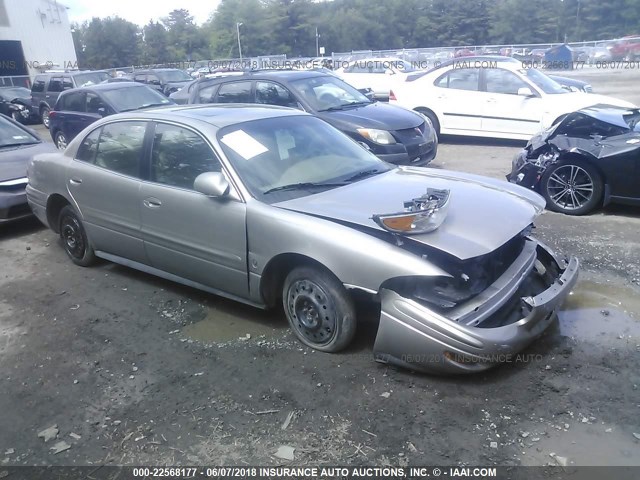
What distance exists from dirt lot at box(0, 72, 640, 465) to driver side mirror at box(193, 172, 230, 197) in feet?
3.45

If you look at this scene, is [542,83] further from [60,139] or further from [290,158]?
[60,139]

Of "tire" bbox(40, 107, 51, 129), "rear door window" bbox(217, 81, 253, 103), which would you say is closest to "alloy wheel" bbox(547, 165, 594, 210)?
"rear door window" bbox(217, 81, 253, 103)

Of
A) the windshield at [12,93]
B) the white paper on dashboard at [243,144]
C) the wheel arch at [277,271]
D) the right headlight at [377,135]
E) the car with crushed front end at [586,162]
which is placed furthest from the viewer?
the windshield at [12,93]

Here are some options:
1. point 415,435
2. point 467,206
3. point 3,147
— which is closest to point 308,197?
point 467,206

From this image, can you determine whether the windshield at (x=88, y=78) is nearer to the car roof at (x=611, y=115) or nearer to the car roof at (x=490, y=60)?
the car roof at (x=490, y=60)

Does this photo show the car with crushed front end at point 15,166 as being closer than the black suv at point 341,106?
Yes

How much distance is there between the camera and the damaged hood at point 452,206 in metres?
3.20

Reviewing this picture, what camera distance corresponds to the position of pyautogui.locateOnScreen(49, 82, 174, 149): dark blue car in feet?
36.9

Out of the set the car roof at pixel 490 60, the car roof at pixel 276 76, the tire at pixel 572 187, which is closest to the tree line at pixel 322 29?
the car roof at pixel 490 60

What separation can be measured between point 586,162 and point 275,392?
4670 millimetres

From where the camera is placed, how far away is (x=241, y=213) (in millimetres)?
3766

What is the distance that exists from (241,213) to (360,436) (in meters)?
1.70
